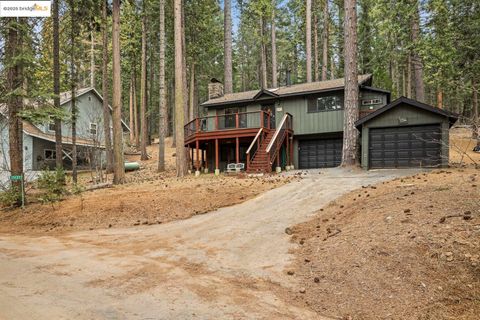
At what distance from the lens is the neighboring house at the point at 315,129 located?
14719 millimetres

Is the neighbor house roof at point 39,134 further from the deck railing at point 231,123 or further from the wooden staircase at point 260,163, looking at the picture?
the wooden staircase at point 260,163

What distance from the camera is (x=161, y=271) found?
191 inches

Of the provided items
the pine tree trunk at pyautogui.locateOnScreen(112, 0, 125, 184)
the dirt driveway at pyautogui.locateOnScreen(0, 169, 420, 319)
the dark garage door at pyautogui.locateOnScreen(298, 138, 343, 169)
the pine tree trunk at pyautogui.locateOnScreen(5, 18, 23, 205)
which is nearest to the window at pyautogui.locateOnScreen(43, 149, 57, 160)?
the pine tree trunk at pyautogui.locateOnScreen(112, 0, 125, 184)

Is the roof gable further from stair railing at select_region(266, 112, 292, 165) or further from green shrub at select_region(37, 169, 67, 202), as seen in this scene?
green shrub at select_region(37, 169, 67, 202)

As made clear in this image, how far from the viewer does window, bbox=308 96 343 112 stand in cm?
1944

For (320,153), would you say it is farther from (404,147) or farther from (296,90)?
(404,147)

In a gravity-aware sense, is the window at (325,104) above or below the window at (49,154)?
above

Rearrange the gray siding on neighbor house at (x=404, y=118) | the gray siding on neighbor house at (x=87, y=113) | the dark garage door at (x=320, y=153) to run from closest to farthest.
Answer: the gray siding on neighbor house at (x=404, y=118) → the dark garage door at (x=320, y=153) → the gray siding on neighbor house at (x=87, y=113)

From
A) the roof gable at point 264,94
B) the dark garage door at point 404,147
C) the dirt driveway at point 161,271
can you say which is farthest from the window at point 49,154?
the dark garage door at point 404,147

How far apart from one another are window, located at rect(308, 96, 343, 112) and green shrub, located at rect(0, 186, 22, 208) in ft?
53.6

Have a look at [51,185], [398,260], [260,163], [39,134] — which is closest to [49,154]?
[39,134]

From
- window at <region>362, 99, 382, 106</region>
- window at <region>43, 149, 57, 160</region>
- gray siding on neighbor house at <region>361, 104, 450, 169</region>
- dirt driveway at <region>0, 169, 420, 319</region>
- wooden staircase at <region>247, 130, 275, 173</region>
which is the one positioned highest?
window at <region>362, 99, 382, 106</region>

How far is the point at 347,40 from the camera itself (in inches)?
594

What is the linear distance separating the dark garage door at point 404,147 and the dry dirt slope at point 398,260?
8.60 metres
